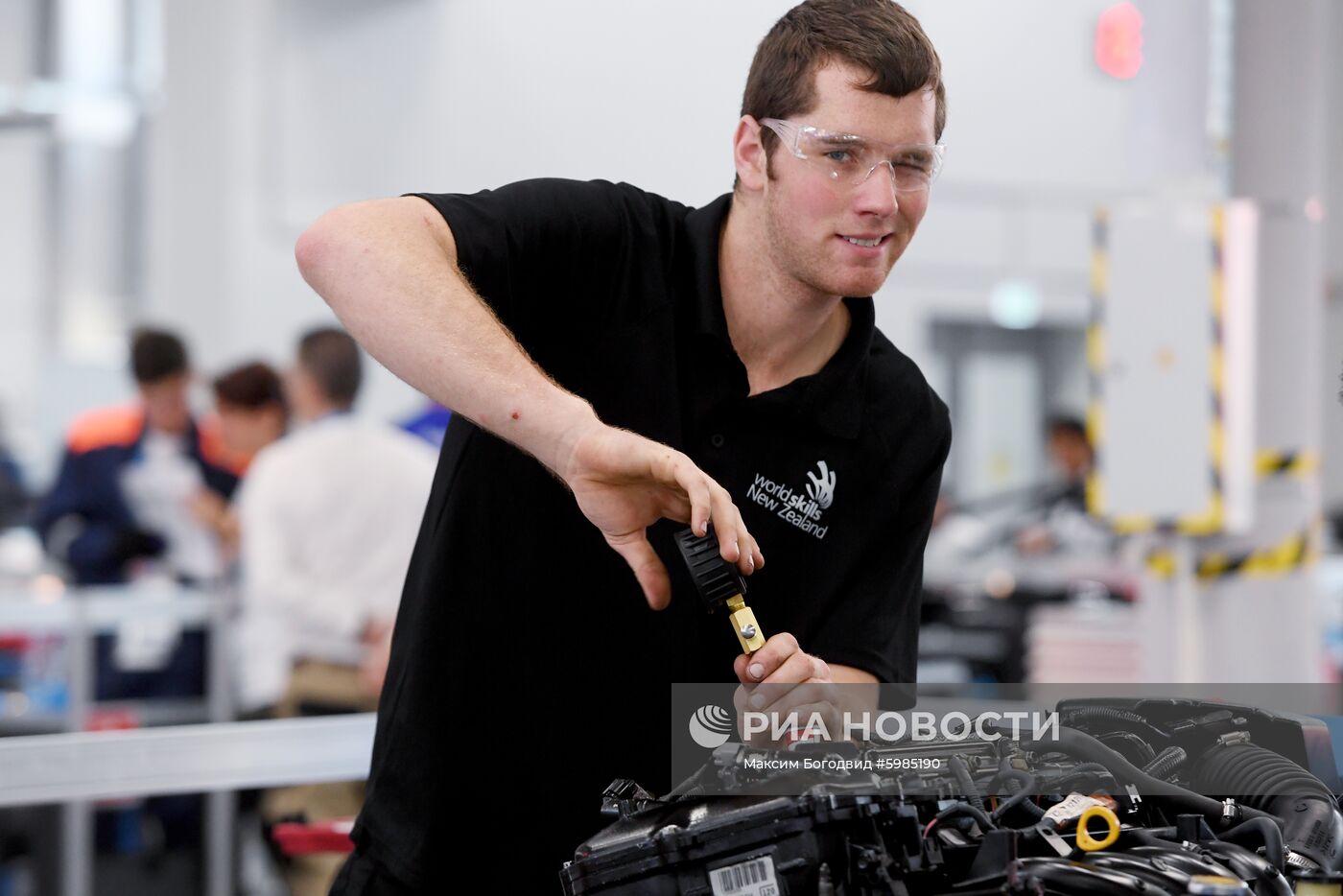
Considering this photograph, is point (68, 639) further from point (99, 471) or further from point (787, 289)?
point (787, 289)

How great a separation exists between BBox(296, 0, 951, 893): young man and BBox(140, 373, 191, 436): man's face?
397 cm

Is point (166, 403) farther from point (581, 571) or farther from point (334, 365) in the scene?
point (581, 571)

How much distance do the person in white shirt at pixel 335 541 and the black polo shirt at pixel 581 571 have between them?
2.34 m

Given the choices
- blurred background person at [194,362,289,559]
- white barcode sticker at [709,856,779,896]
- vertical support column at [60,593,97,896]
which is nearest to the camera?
white barcode sticker at [709,856,779,896]

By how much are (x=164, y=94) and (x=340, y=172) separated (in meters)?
1.10

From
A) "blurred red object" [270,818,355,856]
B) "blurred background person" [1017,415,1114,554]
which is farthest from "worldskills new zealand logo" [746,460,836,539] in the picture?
"blurred background person" [1017,415,1114,554]

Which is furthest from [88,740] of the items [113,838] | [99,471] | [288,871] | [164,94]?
[164,94]

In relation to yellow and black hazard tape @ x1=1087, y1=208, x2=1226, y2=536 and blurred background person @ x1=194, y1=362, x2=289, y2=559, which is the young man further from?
blurred background person @ x1=194, y1=362, x2=289, y2=559

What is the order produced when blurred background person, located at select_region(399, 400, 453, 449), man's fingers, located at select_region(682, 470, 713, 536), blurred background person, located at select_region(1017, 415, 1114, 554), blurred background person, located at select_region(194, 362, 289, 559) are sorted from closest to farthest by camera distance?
man's fingers, located at select_region(682, 470, 713, 536), blurred background person, located at select_region(399, 400, 453, 449), blurred background person, located at select_region(194, 362, 289, 559), blurred background person, located at select_region(1017, 415, 1114, 554)

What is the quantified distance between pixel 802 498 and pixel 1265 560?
3.11m

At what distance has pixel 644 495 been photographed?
141 cm

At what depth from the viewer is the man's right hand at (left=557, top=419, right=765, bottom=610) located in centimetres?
130

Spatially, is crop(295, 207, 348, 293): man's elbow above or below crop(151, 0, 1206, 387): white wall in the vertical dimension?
below

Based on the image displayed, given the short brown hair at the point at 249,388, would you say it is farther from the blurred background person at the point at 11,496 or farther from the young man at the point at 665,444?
the blurred background person at the point at 11,496
